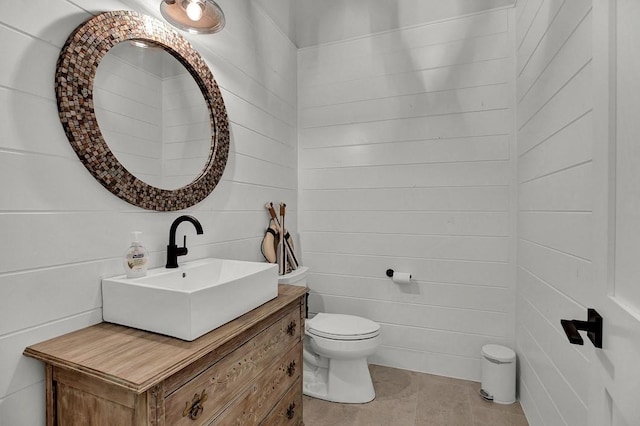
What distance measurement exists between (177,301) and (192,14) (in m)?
1.17

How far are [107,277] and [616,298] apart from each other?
1.49 metres

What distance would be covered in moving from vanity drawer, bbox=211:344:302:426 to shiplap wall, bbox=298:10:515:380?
1100 mm

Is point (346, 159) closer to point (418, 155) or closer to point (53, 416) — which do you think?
point (418, 155)

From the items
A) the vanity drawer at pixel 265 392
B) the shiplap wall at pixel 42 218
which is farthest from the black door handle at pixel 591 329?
the shiplap wall at pixel 42 218

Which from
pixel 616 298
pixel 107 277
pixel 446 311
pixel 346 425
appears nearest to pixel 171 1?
pixel 107 277

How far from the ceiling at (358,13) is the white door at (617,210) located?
5.80 ft

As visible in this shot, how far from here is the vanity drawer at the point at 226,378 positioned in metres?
0.94

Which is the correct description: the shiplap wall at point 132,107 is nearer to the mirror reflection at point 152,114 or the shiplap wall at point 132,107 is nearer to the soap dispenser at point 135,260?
the mirror reflection at point 152,114

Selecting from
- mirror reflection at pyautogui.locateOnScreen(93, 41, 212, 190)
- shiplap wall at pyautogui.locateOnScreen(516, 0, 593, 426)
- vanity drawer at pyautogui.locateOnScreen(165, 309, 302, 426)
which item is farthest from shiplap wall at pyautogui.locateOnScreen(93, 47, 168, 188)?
shiplap wall at pyautogui.locateOnScreen(516, 0, 593, 426)

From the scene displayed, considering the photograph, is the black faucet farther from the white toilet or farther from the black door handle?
the black door handle

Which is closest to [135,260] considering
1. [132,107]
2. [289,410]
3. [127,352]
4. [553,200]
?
[127,352]

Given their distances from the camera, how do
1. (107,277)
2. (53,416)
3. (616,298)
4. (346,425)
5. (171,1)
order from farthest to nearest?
(346,425) → (171,1) → (107,277) → (53,416) → (616,298)

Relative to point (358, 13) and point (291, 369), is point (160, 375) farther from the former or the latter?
point (358, 13)

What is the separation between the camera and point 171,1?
133 cm
